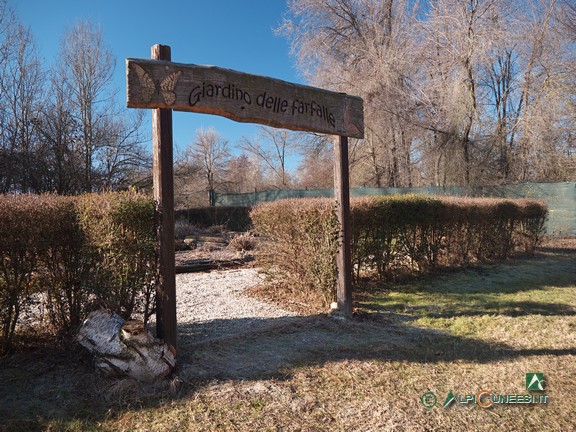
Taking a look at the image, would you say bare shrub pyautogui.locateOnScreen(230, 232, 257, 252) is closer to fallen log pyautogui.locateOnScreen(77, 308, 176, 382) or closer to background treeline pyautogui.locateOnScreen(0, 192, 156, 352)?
background treeline pyautogui.locateOnScreen(0, 192, 156, 352)

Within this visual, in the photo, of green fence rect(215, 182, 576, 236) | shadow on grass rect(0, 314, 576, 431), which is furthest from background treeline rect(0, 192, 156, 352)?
green fence rect(215, 182, 576, 236)

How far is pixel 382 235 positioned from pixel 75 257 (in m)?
4.67

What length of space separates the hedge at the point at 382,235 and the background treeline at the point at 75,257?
2.45m

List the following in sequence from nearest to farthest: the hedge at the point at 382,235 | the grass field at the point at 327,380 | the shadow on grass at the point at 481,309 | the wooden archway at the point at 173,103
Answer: the grass field at the point at 327,380, the wooden archway at the point at 173,103, the shadow on grass at the point at 481,309, the hedge at the point at 382,235

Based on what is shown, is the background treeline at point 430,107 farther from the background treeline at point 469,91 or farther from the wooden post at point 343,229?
the wooden post at point 343,229

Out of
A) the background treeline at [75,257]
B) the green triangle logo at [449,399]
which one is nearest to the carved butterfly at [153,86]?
the background treeline at [75,257]

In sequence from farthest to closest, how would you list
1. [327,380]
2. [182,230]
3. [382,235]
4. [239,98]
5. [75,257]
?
1. [182,230]
2. [382,235]
3. [239,98]
4. [75,257]
5. [327,380]

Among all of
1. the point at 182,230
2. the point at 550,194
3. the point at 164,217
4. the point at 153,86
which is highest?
the point at 153,86

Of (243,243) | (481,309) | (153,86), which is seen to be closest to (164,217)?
(153,86)

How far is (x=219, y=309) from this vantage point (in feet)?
18.3

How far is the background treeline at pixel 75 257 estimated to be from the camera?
3395mm

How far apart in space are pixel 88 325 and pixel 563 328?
16.7ft

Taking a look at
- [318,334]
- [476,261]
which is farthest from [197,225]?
[318,334]

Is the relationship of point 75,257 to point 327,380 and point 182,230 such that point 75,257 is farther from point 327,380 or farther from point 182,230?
point 182,230
